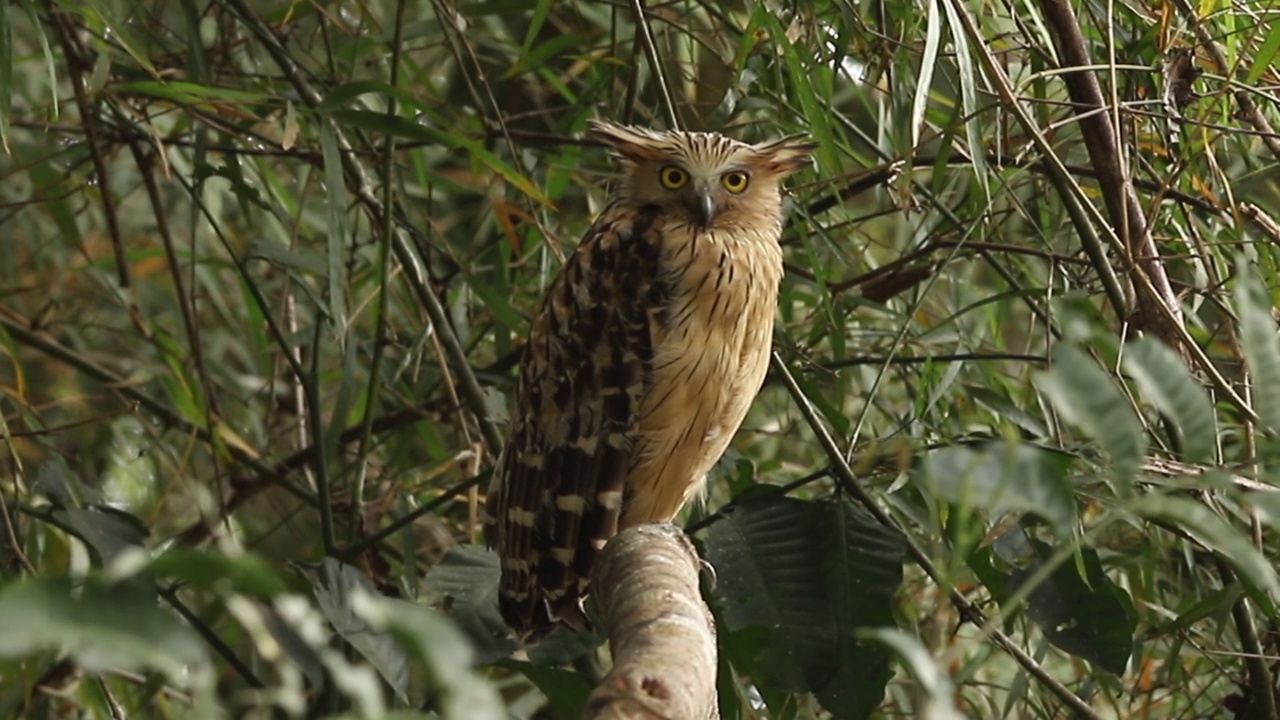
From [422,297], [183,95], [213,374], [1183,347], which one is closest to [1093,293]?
[1183,347]

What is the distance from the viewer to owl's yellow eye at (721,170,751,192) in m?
2.31

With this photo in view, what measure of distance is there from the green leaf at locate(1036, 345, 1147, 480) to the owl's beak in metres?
1.62

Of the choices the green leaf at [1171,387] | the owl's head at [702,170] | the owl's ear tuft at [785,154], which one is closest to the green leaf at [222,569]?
the green leaf at [1171,387]

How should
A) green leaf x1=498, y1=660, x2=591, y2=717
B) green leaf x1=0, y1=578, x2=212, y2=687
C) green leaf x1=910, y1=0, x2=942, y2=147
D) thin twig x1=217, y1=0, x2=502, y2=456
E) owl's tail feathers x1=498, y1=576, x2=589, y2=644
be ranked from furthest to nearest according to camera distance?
thin twig x1=217, y1=0, x2=502, y2=456 < owl's tail feathers x1=498, y1=576, x2=589, y2=644 < green leaf x1=498, y1=660, x2=591, y2=717 < green leaf x1=910, y1=0, x2=942, y2=147 < green leaf x1=0, y1=578, x2=212, y2=687

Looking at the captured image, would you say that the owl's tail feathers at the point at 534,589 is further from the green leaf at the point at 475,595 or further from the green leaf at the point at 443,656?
the green leaf at the point at 443,656

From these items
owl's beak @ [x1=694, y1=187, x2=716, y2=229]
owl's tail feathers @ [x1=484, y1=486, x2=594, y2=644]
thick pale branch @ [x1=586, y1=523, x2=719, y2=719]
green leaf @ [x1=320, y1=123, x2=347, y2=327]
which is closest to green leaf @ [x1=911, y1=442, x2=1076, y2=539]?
thick pale branch @ [x1=586, y1=523, x2=719, y2=719]

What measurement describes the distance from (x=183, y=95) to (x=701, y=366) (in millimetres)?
769

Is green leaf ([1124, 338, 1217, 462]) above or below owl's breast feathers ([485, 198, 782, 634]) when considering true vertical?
above

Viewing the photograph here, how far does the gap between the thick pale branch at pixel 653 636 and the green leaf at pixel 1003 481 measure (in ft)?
0.99

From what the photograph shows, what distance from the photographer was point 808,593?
1.72m

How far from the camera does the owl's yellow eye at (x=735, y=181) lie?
231 centimetres

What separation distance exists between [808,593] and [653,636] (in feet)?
2.23

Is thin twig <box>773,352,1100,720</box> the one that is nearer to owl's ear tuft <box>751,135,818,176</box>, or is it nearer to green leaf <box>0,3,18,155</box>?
owl's ear tuft <box>751,135,818,176</box>

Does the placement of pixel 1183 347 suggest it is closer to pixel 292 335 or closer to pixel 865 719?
pixel 865 719
